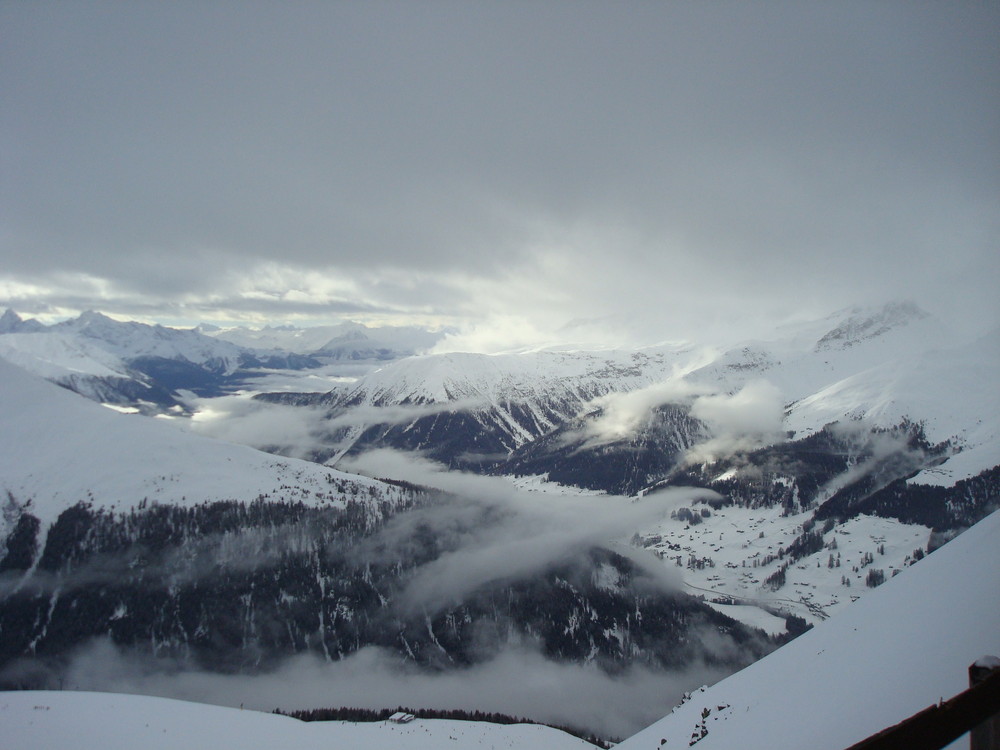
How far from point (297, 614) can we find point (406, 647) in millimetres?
36811

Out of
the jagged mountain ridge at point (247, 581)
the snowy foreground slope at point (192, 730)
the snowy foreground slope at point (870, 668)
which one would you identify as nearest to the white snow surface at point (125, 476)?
the jagged mountain ridge at point (247, 581)

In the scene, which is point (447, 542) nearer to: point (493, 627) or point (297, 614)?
point (493, 627)

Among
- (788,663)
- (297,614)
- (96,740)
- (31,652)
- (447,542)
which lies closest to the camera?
(788,663)

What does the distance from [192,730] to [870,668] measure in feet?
258

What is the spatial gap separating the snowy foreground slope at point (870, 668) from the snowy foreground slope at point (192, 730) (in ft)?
187

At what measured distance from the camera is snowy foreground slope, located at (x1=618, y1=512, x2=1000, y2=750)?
16.5 meters

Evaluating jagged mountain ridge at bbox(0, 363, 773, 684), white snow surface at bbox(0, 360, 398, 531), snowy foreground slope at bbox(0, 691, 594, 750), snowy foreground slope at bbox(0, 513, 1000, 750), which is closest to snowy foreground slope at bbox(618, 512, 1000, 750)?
snowy foreground slope at bbox(0, 513, 1000, 750)

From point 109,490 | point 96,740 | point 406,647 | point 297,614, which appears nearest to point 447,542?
point 406,647

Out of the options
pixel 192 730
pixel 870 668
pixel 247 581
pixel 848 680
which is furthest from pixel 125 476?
pixel 870 668

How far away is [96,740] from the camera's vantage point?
54750 millimetres

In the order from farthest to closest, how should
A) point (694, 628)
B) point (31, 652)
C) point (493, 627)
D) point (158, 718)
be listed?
1. point (694, 628)
2. point (493, 627)
3. point (31, 652)
4. point (158, 718)

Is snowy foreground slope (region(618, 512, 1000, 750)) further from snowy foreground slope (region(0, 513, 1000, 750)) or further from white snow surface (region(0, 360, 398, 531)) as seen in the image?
white snow surface (region(0, 360, 398, 531))

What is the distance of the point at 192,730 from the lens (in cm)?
6156

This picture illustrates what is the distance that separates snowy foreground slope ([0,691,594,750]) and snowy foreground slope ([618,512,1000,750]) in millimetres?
56966
